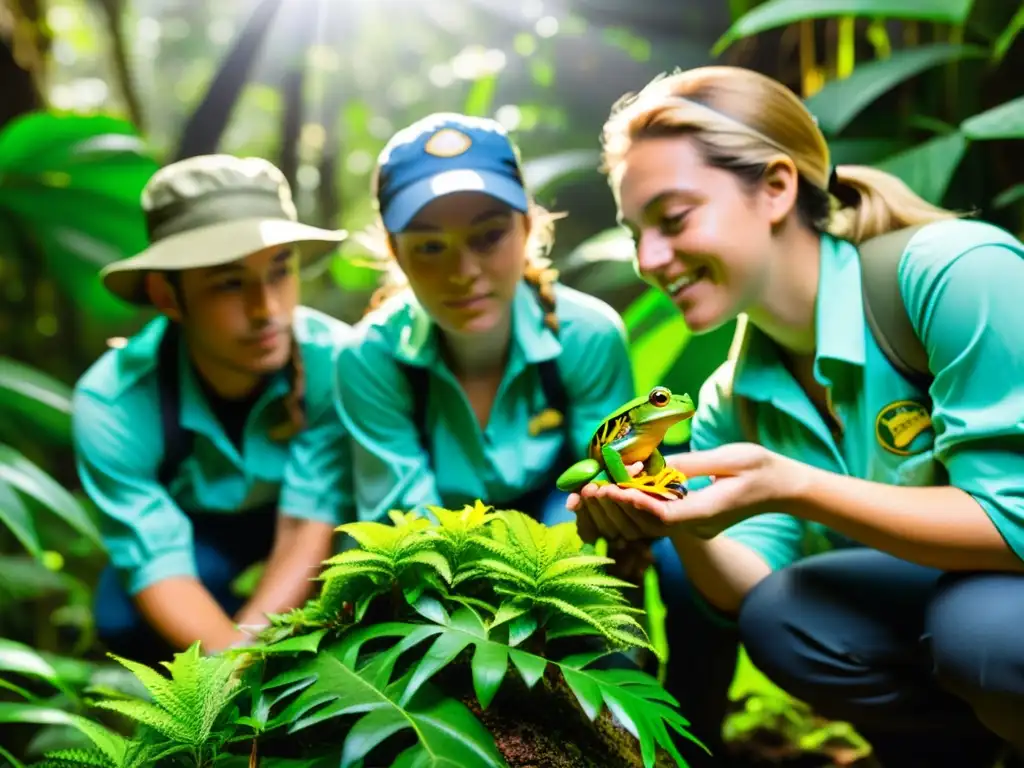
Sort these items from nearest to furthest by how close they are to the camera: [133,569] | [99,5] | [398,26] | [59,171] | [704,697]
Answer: [704,697]
[133,569]
[59,171]
[398,26]
[99,5]

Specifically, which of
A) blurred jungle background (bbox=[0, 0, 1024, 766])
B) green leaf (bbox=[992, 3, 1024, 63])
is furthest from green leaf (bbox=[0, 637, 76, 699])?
green leaf (bbox=[992, 3, 1024, 63])

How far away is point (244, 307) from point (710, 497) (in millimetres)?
980

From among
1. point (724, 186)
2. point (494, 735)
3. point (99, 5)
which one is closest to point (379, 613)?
point (494, 735)

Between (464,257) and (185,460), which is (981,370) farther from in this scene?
(185,460)

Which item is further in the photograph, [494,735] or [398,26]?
[398,26]

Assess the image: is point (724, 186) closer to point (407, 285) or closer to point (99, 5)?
point (407, 285)

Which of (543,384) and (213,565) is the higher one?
(543,384)

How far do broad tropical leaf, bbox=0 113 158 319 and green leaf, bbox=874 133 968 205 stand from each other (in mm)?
1764

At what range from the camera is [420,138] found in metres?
1.57

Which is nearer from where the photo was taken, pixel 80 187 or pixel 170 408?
pixel 170 408

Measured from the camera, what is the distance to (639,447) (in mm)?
1178

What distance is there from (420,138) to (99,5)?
2.32 meters

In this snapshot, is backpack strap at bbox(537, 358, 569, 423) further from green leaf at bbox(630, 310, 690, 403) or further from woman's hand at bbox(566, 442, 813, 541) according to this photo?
woman's hand at bbox(566, 442, 813, 541)

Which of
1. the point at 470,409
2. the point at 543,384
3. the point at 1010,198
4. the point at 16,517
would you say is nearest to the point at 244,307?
the point at 470,409
